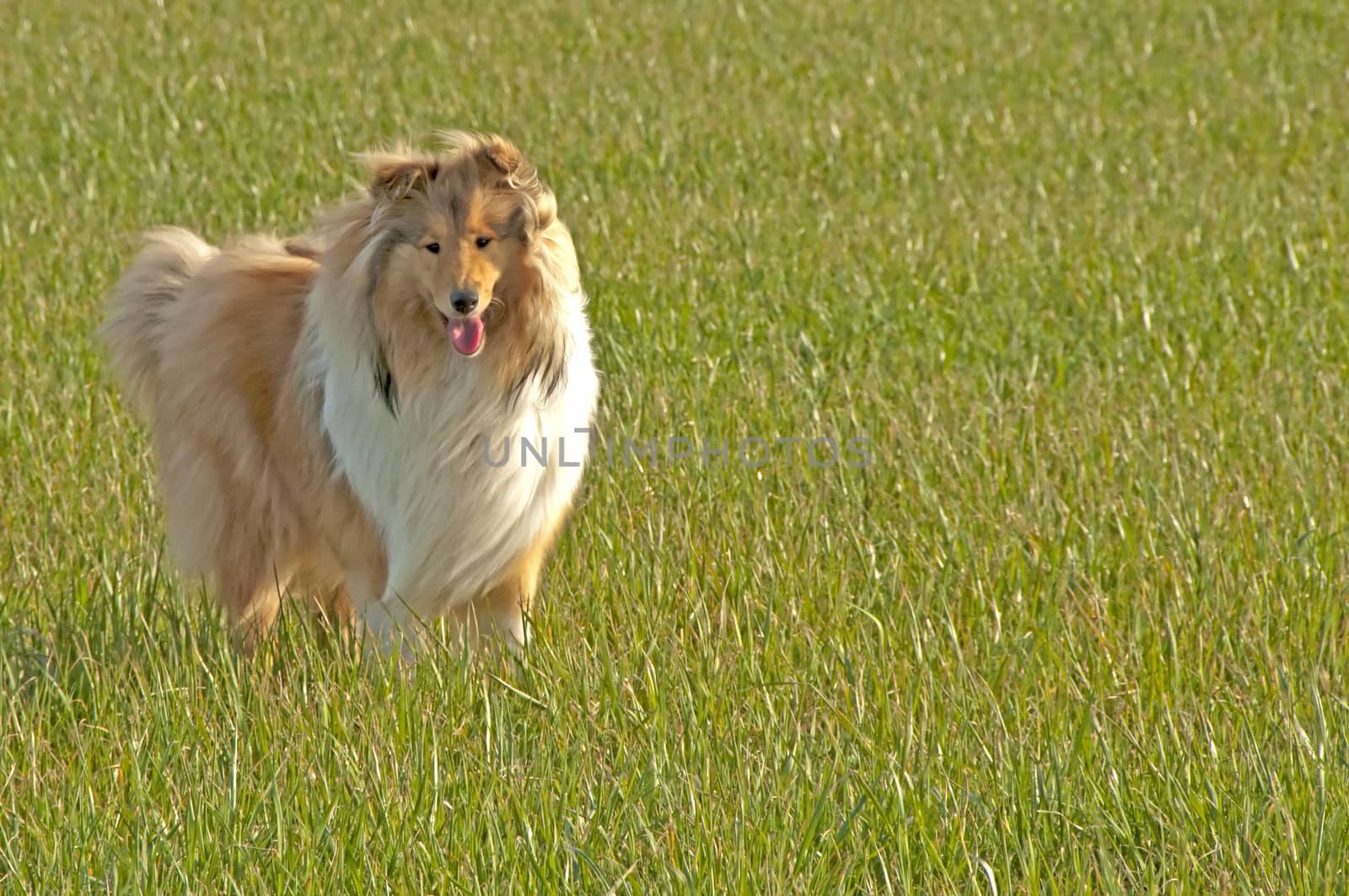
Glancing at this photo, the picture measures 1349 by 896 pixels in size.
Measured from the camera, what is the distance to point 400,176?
352cm

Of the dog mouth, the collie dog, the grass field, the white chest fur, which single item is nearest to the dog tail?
the collie dog

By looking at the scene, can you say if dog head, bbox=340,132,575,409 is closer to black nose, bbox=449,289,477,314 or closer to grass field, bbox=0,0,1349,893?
black nose, bbox=449,289,477,314

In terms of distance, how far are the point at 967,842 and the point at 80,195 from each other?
22.5 feet

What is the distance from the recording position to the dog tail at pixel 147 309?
437 centimetres

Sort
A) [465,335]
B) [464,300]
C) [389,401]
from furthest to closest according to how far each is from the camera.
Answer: [389,401]
[465,335]
[464,300]

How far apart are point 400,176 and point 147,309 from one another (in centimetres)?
124

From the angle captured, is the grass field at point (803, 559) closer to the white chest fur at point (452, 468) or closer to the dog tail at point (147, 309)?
the white chest fur at point (452, 468)

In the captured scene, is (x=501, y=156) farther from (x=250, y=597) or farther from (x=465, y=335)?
(x=250, y=597)

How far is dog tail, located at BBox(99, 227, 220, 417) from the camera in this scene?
4371 millimetres

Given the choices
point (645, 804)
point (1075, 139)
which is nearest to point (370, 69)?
point (1075, 139)

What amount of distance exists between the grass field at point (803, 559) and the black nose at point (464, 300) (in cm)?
79

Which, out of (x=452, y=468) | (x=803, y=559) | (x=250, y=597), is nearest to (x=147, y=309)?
(x=250, y=597)

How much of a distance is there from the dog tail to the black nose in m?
1.25

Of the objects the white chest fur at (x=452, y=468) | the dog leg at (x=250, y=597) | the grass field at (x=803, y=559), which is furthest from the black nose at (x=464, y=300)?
the dog leg at (x=250, y=597)
